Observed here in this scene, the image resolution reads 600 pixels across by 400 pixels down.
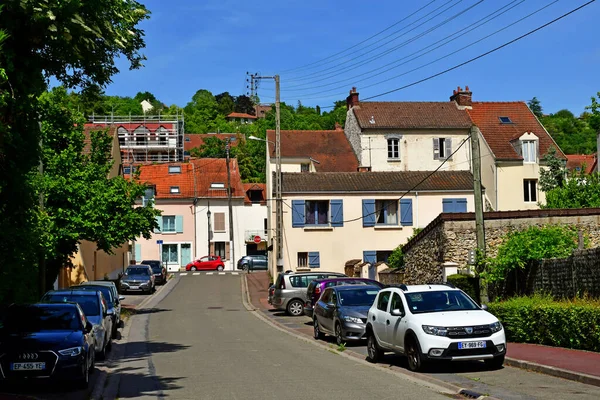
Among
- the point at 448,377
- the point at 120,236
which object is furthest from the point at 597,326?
the point at 120,236

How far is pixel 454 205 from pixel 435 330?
119 feet

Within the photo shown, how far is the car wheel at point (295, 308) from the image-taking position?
111 ft

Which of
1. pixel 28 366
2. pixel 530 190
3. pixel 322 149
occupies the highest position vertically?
pixel 322 149

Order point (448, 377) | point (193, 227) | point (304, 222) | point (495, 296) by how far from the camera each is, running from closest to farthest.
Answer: point (448, 377)
point (495, 296)
point (304, 222)
point (193, 227)

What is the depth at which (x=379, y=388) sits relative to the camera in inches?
505

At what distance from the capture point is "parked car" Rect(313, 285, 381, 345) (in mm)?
20797

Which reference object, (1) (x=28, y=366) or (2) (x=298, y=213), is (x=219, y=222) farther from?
(1) (x=28, y=366)

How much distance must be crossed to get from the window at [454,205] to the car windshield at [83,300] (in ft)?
108

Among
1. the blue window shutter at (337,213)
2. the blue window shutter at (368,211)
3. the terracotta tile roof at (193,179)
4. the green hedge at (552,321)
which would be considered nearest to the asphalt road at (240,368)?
the green hedge at (552,321)

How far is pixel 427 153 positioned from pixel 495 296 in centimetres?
3491

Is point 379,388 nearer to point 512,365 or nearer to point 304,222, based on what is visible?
point 512,365

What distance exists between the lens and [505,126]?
57344 mm

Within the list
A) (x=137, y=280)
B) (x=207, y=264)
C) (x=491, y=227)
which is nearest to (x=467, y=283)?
(x=491, y=227)

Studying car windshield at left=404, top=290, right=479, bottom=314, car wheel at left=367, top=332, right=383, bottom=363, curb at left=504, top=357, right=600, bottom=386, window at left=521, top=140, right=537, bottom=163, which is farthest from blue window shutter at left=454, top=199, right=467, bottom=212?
curb at left=504, top=357, right=600, bottom=386
